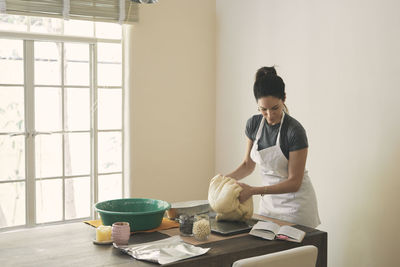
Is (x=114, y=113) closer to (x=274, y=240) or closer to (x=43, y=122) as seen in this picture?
(x=43, y=122)

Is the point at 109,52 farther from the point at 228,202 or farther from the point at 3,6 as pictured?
the point at 228,202

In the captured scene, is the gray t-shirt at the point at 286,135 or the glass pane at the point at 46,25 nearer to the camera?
the gray t-shirt at the point at 286,135

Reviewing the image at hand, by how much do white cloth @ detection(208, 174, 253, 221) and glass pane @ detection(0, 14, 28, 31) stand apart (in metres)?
2.32

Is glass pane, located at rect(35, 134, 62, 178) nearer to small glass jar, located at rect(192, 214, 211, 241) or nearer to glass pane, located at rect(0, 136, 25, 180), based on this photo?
glass pane, located at rect(0, 136, 25, 180)

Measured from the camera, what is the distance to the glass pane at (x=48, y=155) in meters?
4.04

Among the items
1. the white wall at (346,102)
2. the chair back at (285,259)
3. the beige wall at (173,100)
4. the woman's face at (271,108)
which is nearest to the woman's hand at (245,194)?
the woman's face at (271,108)

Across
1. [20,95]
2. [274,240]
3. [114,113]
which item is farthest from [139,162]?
[274,240]

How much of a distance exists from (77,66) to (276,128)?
7.00ft

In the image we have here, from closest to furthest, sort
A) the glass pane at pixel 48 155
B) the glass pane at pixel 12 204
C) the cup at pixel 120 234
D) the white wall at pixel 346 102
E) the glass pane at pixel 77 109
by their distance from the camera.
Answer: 1. the cup at pixel 120 234
2. the white wall at pixel 346 102
3. the glass pane at pixel 12 204
4. the glass pane at pixel 48 155
5. the glass pane at pixel 77 109

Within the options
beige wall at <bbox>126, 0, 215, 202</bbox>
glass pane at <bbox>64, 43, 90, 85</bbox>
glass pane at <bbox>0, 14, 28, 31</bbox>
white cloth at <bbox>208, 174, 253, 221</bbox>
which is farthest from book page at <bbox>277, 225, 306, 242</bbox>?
glass pane at <bbox>0, 14, 28, 31</bbox>

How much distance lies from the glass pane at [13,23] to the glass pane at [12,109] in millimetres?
485

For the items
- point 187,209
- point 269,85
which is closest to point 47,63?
point 187,209

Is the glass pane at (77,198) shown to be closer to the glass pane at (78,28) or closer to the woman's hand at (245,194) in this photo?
the glass pane at (78,28)

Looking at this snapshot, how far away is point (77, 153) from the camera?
4.21m
